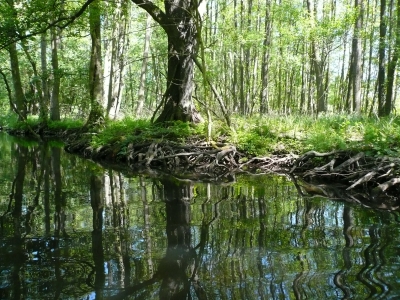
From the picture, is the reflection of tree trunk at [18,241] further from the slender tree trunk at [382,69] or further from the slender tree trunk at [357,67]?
the slender tree trunk at [357,67]

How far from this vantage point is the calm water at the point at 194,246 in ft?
8.66

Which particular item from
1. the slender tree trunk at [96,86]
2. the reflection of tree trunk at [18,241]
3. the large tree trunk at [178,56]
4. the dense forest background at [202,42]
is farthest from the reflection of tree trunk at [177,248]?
the slender tree trunk at [96,86]

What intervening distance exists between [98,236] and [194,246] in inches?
40.8

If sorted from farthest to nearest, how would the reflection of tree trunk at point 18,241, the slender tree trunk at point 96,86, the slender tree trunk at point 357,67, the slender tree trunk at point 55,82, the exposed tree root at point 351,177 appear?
the slender tree trunk at point 55,82, the slender tree trunk at point 96,86, the slender tree trunk at point 357,67, the exposed tree root at point 351,177, the reflection of tree trunk at point 18,241

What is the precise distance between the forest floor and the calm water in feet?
3.62

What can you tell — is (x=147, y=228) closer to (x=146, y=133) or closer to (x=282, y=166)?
(x=282, y=166)

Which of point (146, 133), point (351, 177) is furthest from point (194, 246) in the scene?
point (146, 133)

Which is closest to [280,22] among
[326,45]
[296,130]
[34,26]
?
[326,45]

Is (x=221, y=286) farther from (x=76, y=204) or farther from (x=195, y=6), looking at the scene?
(x=195, y=6)

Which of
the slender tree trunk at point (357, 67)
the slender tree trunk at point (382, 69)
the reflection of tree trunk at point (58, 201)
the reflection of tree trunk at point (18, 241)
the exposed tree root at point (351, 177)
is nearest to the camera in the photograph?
the reflection of tree trunk at point (18, 241)

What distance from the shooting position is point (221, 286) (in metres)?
2.66

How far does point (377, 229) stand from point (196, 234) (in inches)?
74.3

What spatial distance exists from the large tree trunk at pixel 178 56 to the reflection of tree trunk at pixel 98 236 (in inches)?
161

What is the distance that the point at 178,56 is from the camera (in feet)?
33.7
